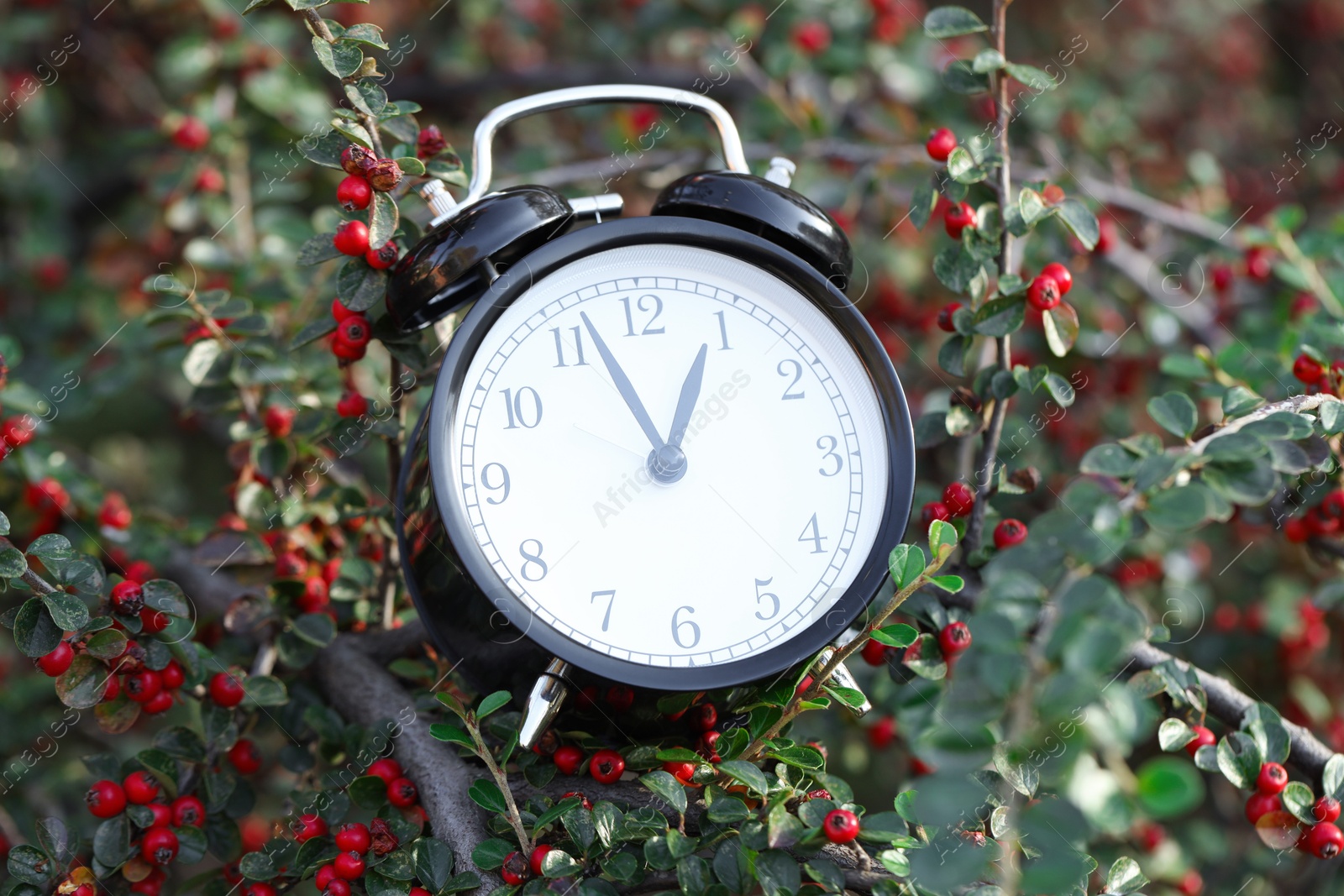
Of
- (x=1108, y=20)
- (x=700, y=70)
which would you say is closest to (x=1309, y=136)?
(x=1108, y=20)

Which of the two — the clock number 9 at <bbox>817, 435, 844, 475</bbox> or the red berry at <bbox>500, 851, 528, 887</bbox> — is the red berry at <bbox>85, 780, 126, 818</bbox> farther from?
the clock number 9 at <bbox>817, 435, 844, 475</bbox>

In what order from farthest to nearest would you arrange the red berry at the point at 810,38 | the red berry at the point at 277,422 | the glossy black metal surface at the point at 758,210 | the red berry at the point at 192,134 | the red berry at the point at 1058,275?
the red berry at the point at 810,38 < the red berry at the point at 192,134 < the red berry at the point at 277,422 < the red berry at the point at 1058,275 < the glossy black metal surface at the point at 758,210

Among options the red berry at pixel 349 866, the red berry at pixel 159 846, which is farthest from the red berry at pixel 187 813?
the red berry at pixel 349 866

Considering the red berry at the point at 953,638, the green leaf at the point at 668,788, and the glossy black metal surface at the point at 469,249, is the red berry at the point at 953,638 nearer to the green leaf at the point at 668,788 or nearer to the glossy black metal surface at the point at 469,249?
the green leaf at the point at 668,788

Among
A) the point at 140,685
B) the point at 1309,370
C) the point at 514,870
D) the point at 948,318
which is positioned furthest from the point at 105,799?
the point at 1309,370

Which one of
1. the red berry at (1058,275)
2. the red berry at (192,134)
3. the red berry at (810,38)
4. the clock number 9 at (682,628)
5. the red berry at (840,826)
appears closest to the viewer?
the red berry at (840,826)

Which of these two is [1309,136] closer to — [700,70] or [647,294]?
[700,70]

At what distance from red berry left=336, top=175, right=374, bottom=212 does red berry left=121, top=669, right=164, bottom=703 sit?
531 millimetres

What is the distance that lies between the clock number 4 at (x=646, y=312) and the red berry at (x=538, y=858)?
0.50m

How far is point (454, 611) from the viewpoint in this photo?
0.99 m

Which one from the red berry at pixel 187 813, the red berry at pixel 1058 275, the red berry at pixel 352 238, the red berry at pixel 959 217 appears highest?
the red berry at pixel 352 238

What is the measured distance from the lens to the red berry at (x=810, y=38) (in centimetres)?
199

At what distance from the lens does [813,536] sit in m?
1.02

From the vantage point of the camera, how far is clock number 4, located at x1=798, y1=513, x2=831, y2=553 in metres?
1.02
